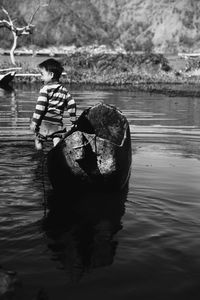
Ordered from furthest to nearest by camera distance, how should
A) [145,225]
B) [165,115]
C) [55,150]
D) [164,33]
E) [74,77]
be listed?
[164,33]
[74,77]
[165,115]
[55,150]
[145,225]

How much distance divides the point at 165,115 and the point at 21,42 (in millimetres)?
88588

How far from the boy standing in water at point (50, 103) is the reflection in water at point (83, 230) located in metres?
1.17

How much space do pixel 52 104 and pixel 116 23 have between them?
107322 millimetres

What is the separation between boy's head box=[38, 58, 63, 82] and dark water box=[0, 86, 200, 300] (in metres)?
1.79

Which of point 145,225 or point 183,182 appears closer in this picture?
point 145,225

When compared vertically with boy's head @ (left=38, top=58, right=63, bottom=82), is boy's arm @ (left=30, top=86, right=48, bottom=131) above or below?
below

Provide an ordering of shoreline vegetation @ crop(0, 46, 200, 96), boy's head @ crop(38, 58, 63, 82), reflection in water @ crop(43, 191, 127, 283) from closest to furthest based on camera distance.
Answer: reflection in water @ crop(43, 191, 127, 283), boy's head @ crop(38, 58, 63, 82), shoreline vegetation @ crop(0, 46, 200, 96)

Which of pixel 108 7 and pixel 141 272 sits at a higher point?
pixel 108 7

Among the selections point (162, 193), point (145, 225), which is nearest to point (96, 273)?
point (145, 225)

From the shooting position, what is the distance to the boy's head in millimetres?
7707

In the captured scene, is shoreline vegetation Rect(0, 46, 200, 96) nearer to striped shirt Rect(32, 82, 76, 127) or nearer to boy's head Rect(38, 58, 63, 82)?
striped shirt Rect(32, 82, 76, 127)

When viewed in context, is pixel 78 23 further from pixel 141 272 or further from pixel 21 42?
pixel 141 272

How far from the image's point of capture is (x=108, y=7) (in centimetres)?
11681

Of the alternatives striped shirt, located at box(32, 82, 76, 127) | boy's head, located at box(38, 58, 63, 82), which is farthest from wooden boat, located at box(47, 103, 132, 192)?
boy's head, located at box(38, 58, 63, 82)
